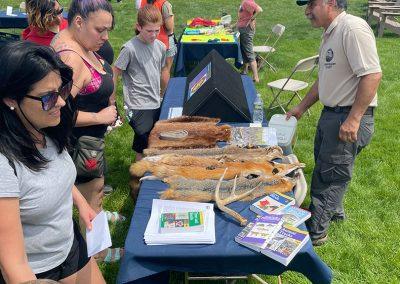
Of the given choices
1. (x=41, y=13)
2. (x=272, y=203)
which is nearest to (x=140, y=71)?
(x=41, y=13)

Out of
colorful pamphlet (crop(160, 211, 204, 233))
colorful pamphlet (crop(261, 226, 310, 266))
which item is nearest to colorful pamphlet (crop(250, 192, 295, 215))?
colorful pamphlet (crop(261, 226, 310, 266))

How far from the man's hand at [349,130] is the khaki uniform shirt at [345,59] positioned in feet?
0.58

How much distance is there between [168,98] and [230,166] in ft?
5.82

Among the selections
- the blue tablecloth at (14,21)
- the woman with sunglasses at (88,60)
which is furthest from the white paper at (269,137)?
the blue tablecloth at (14,21)

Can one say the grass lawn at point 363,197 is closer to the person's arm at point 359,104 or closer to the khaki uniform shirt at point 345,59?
the person's arm at point 359,104

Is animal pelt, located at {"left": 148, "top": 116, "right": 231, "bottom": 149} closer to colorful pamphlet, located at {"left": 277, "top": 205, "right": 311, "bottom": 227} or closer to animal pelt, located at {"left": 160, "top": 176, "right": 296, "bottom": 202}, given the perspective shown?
animal pelt, located at {"left": 160, "top": 176, "right": 296, "bottom": 202}

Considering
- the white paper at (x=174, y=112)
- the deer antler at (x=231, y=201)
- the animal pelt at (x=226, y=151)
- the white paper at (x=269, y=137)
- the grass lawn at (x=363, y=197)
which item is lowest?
the grass lawn at (x=363, y=197)

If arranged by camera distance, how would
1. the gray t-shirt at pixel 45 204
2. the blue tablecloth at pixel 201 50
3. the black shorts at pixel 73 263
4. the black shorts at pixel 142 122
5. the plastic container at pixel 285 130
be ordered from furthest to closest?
the blue tablecloth at pixel 201 50 → the black shorts at pixel 142 122 → the plastic container at pixel 285 130 → the black shorts at pixel 73 263 → the gray t-shirt at pixel 45 204

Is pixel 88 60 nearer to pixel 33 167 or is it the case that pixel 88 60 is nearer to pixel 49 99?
pixel 49 99

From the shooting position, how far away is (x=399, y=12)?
37.9 ft

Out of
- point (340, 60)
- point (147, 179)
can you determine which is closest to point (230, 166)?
point (147, 179)

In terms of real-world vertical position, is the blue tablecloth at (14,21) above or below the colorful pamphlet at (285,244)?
below

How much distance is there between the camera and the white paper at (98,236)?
202 cm

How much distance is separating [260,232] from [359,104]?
4.72ft
